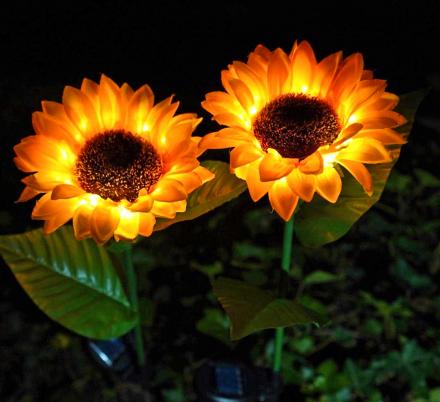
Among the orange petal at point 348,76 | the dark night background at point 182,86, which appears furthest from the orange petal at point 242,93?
the dark night background at point 182,86

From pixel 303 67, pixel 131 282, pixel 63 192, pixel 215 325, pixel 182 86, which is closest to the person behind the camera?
pixel 63 192

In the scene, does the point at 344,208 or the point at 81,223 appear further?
the point at 344,208

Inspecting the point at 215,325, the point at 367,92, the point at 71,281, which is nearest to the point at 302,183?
the point at 367,92

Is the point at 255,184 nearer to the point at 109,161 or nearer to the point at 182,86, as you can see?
the point at 109,161

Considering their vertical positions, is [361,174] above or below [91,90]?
below

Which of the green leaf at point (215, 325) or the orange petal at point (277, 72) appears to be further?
the green leaf at point (215, 325)

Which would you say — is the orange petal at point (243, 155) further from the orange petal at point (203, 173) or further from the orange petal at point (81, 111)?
the orange petal at point (81, 111)

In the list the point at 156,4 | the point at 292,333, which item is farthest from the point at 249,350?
the point at 156,4
